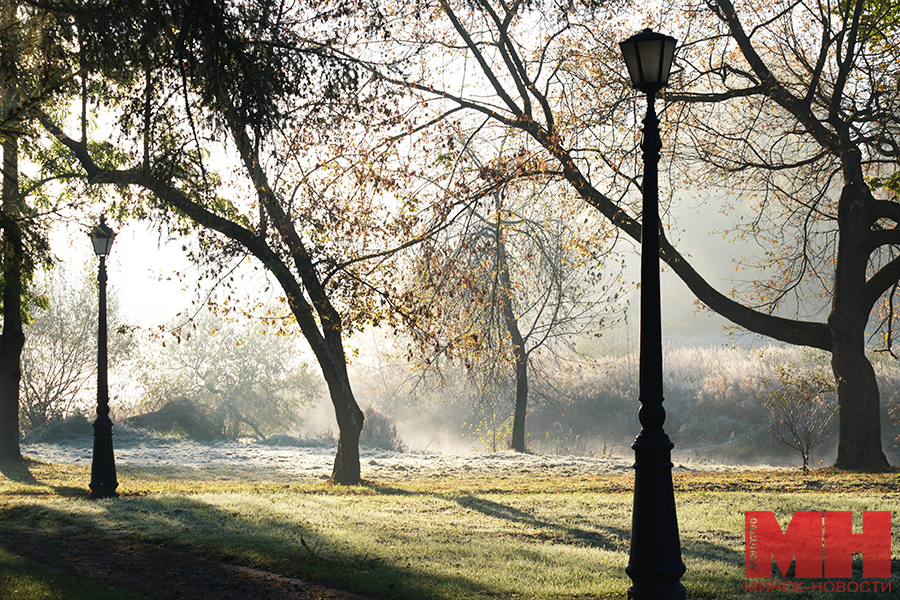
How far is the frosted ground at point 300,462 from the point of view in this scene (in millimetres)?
18062

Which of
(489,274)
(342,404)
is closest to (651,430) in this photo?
(342,404)

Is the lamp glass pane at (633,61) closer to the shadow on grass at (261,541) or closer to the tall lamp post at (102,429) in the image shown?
the shadow on grass at (261,541)

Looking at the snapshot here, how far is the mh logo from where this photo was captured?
625 centimetres

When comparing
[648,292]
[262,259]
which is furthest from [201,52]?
[262,259]

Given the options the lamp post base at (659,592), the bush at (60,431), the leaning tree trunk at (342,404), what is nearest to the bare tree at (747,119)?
the leaning tree trunk at (342,404)

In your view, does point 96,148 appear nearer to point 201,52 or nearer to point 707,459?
point 201,52

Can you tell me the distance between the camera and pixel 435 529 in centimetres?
874

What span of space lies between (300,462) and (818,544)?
15.3m

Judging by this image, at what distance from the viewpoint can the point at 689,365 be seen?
3506cm

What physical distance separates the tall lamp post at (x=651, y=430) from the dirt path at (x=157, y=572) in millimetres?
2312

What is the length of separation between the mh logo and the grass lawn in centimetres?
15

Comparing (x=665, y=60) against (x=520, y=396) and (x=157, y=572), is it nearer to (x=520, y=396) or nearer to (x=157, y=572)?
(x=157, y=572)

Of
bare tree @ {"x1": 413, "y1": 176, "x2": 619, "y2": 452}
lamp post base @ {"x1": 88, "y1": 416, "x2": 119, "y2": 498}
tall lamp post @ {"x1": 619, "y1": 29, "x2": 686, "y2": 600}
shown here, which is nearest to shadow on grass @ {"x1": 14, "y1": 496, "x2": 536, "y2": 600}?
lamp post base @ {"x1": 88, "y1": 416, "x2": 119, "y2": 498}

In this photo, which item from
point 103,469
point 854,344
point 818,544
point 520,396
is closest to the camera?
point 818,544
